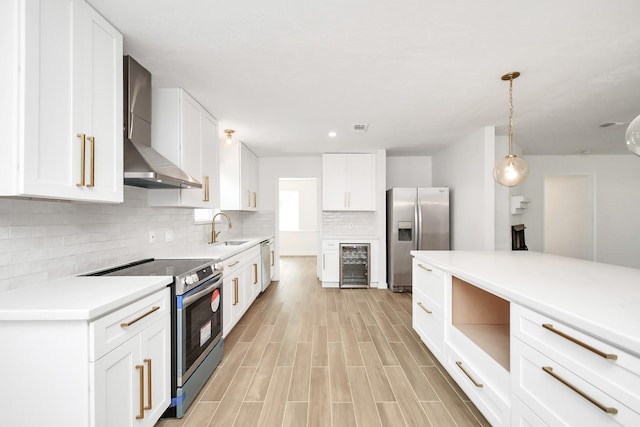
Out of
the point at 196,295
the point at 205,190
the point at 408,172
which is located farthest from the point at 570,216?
the point at 196,295

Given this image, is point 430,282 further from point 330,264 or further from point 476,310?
point 330,264

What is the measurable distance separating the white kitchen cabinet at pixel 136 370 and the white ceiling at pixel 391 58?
5.26 feet

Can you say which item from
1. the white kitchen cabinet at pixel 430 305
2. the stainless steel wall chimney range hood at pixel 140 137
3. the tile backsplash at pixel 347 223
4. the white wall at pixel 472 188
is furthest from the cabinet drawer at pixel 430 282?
the tile backsplash at pixel 347 223

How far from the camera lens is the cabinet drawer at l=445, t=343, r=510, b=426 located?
1.44m

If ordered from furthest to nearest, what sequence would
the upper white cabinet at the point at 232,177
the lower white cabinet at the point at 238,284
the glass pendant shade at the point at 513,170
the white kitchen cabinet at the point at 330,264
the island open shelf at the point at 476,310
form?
the white kitchen cabinet at the point at 330,264 → the upper white cabinet at the point at 232,177 → the lower white cabinet at the point at 238,284 → the glass pendant shade at the point at 513,170 → the island open shelf at the point at 476,310

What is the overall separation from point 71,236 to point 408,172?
5099mm

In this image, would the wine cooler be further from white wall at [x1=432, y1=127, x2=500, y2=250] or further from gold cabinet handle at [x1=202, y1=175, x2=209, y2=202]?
gold cabinet handle at [x1=202, y1=175, x2=209, y2=202]

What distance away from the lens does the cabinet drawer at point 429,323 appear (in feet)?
7.12

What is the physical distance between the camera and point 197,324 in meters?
1.95

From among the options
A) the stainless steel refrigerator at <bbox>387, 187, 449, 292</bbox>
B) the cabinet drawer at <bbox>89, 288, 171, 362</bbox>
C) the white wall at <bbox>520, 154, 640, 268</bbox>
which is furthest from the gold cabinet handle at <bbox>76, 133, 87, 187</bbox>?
the white wall at <bbox>520, 154, 640, 268</bbox>

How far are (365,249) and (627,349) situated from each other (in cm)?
406

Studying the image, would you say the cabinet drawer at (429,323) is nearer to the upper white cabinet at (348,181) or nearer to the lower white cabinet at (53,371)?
the lower white cabinet at (53,371)

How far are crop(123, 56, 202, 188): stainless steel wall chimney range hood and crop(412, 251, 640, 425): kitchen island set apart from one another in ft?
6.94

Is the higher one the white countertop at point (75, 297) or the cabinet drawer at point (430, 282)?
the white countertop at point (75, 297)
